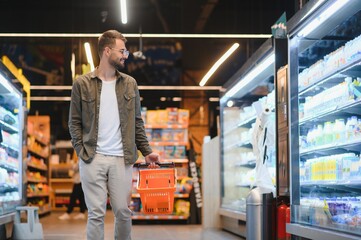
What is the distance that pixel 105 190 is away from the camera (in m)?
4.48

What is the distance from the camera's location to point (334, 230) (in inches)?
202

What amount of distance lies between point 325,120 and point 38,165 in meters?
12.8

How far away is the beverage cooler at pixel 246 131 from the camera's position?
24.0 feet

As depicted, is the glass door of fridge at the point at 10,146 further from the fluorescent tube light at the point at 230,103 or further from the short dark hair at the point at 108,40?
the short dark hair at the point at 108,40

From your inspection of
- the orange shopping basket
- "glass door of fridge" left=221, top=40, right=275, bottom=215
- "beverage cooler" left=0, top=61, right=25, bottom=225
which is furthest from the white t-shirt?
"beverage cooler" left=0, top=61, right=25, bottom=225

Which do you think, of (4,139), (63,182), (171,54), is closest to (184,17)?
(171,54)

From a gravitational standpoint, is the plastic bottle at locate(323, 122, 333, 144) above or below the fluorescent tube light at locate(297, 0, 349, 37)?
below

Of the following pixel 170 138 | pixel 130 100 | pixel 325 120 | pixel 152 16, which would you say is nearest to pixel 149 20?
pixel 152 16

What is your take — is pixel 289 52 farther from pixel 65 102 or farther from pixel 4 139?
pixel 65 102

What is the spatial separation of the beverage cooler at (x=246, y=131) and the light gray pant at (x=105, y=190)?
105 inches

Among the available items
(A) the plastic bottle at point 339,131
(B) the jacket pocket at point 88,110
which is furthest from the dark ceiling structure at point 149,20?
(B) the jacket pocket at point 88,110

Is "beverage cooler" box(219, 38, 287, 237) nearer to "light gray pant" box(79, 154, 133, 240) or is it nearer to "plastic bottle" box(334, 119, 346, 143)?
"plastic bottle" box(334, 119, 346, 143)

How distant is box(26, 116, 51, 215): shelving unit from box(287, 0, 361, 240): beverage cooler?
33.7 feet

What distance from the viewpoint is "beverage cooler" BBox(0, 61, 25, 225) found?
26.5 ft
